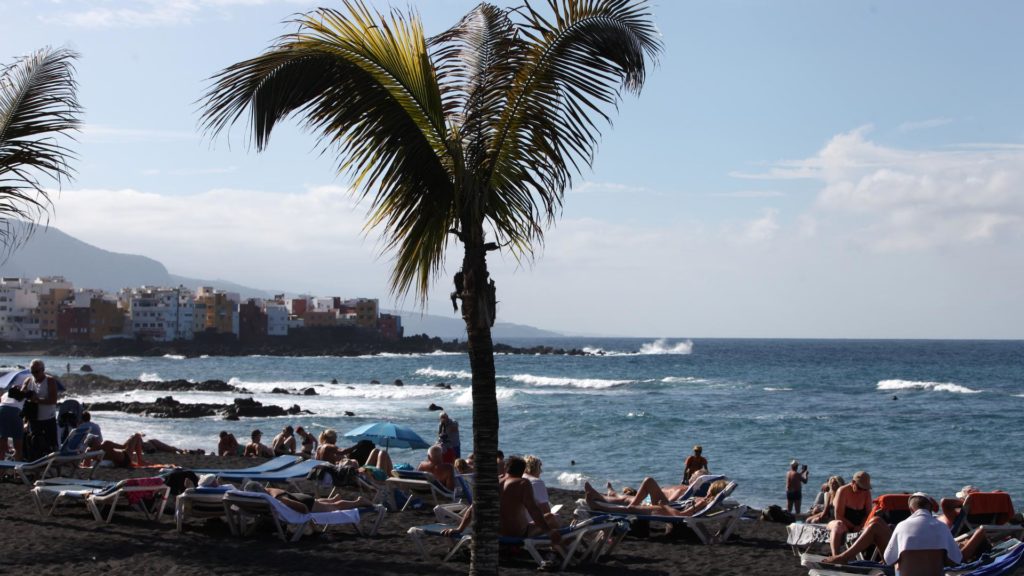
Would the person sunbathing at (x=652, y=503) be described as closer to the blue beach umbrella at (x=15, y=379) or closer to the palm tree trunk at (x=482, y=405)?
the palm tree trunk at (x=482, y=405)

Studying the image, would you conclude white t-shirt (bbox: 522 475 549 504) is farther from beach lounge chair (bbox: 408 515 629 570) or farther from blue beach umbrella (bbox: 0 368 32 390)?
blue beach umbrella (bbox: 0 368 32 390)

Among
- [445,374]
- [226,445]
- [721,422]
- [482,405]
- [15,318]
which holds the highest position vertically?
[15,318]

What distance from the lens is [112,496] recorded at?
10281 millimetres

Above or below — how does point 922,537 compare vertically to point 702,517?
above

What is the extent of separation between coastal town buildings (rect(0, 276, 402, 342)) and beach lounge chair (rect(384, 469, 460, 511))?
122327 millimetres

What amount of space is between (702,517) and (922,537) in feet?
11.8

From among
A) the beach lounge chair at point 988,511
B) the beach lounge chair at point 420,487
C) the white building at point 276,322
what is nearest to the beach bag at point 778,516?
the beach lounge chair at point 988,511

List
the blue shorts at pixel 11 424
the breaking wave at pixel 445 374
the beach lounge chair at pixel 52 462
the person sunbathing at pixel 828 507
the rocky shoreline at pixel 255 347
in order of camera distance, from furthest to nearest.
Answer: the rocky shoreline at pixel 255 347, the breaking wave at pixel 445 374, the blue shorts at pixel 11 424, the beach lounge chair at pixel 52 462, the person sunbathing at pixel 828 507

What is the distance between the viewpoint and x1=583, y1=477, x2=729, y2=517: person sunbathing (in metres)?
11.0

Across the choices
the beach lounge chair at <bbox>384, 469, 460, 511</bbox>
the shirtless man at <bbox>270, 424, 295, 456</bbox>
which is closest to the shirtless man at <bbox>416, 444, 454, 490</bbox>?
the beach lounge chair at <bbox>384, 469, 460, 511</bbox>

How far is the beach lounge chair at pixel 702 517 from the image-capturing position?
10820 millimetres

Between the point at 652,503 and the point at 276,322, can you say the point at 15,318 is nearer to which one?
the point at 276,322

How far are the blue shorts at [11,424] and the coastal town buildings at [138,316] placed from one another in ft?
393

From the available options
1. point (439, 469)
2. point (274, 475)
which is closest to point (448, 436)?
point (439, 469)
